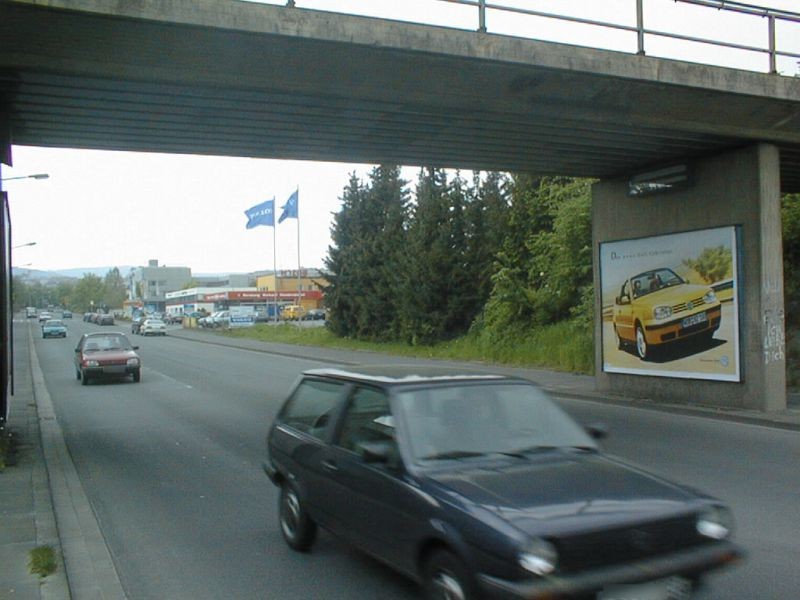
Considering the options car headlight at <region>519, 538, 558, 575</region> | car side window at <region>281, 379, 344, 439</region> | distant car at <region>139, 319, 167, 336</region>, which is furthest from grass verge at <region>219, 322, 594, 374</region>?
distant car at <region>139, 319, 167, 336</region>

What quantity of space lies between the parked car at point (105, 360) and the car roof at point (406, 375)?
1854 centimetres

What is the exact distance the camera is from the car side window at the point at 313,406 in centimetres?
599

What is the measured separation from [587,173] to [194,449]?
1086 centimetres

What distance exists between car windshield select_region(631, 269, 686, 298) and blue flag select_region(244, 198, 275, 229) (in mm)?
34904

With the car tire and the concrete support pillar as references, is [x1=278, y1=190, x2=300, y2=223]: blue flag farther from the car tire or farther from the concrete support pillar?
the car tire

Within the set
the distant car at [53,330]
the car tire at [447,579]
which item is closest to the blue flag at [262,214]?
the distant car at [53,330]

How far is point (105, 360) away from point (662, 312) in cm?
1528

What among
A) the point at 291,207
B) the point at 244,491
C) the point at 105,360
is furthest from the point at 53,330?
the point at 244,491

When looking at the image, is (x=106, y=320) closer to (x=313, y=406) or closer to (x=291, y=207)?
(x=291, y=207)

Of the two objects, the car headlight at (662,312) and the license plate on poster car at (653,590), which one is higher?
the car headlight at (662,312)

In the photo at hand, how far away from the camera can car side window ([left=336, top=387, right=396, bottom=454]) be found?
518 centimetres

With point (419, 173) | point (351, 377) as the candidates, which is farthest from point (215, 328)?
point (351, 377)

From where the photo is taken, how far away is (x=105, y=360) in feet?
76.2

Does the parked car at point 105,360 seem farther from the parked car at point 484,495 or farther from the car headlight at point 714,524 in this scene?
the car headlight at point 714,524
